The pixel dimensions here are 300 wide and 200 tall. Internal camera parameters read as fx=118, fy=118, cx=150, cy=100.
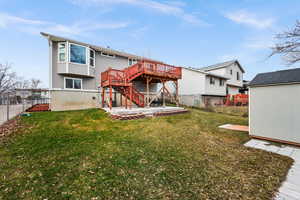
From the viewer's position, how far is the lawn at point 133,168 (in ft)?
7.34

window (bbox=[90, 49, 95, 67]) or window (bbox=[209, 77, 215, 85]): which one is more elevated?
window (bbox=[90, 49, 95, 67])

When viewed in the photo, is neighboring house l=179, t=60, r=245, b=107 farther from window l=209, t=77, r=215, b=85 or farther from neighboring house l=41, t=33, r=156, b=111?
neighboring house l=41, t=33, r=156, b=111

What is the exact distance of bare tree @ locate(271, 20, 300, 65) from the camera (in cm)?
655

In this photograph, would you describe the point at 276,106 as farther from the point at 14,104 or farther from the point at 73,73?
the point at 14,104

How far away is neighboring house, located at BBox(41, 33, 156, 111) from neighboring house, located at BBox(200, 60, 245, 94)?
18049mm

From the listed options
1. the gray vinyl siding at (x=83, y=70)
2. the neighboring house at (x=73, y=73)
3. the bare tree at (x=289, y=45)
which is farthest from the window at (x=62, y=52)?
the bare tree at (x=289, y=45)

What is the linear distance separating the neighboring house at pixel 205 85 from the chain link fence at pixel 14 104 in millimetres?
17617

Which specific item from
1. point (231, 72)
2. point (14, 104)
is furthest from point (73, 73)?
point (231, 72)

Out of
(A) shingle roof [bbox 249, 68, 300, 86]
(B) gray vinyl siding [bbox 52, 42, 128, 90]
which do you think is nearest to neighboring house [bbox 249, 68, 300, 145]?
(A) shingle roof [bbox 249, 68, 300, 86]

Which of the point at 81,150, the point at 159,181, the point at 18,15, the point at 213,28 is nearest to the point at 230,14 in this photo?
the point at 213,28

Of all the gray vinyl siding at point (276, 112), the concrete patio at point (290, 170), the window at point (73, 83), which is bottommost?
the concrete patio at point (290, 170)

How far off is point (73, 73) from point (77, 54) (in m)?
1.77

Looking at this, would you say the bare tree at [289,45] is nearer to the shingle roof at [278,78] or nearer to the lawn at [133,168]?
the shingle roof at [278,78]

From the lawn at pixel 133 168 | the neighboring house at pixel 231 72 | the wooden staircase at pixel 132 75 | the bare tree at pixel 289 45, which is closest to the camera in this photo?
the lawn at pixel 133 168
